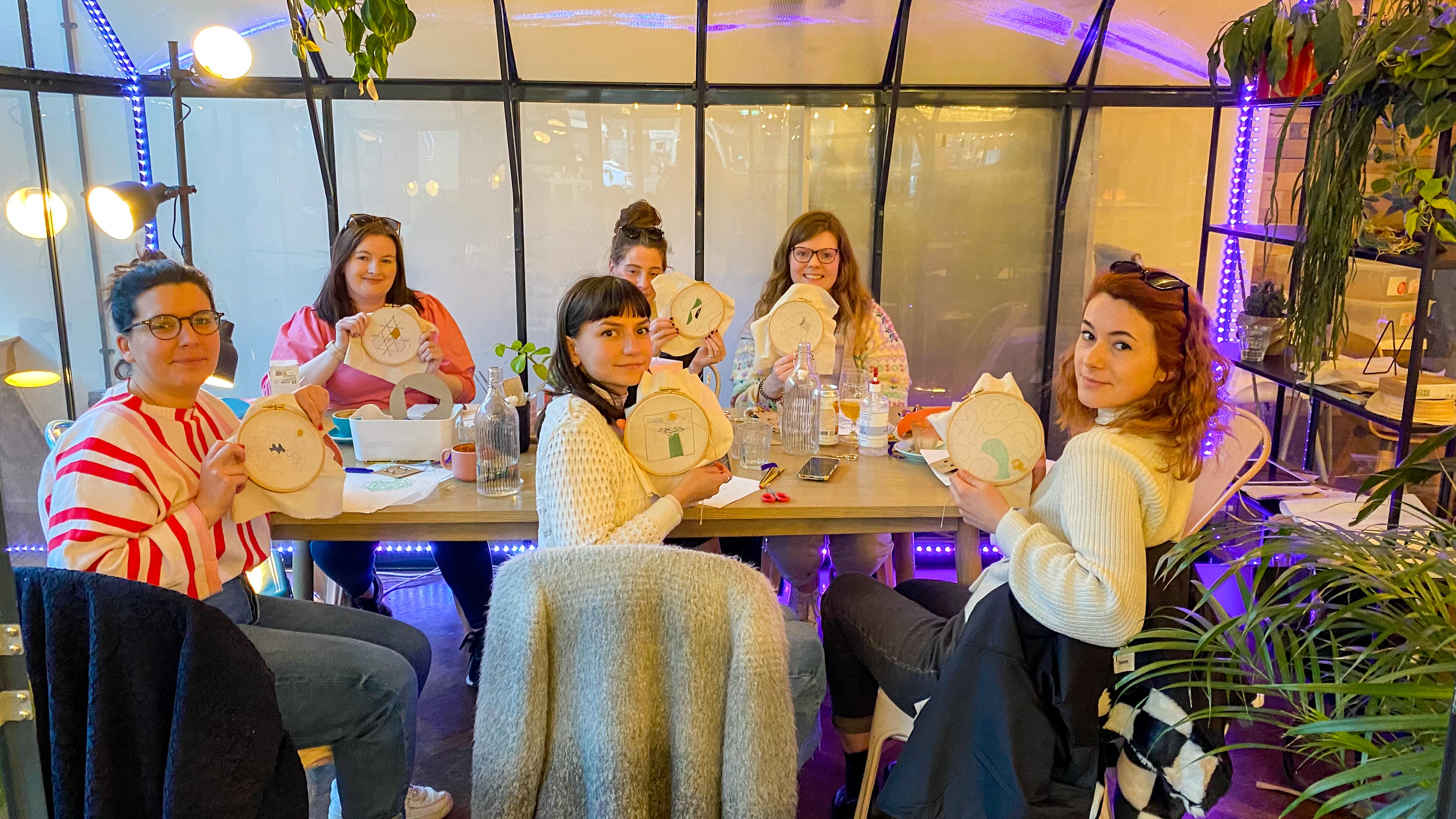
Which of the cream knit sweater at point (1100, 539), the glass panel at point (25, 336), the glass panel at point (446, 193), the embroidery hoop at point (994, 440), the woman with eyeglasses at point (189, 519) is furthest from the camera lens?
the glass panel at point (446, 193)

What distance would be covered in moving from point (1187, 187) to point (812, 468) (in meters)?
3.06

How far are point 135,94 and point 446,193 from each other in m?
1.37

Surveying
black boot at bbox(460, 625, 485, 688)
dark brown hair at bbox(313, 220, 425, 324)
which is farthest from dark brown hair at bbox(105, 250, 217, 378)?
black boot at bbox(460, 625, 485, 688)

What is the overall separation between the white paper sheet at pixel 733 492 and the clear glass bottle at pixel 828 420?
0.42 metres

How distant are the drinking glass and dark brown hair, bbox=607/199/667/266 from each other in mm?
962

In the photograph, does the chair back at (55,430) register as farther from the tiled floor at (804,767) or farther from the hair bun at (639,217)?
the hair bun at (639,217)

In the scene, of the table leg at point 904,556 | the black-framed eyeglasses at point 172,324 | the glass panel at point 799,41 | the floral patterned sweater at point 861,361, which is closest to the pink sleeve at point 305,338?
the black-framed eyeglasses at point 172,324

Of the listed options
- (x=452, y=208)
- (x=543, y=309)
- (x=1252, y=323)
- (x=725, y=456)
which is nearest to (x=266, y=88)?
(x=452, y=208)

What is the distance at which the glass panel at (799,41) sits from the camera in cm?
458

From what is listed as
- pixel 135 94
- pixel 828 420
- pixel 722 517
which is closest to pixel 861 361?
pixel 828 420

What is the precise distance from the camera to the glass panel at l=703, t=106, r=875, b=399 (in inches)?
186

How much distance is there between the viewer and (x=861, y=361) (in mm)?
3551

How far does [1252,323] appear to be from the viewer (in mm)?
3658

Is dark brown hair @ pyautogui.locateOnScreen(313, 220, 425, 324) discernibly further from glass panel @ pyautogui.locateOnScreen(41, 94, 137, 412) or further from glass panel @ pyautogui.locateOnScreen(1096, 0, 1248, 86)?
glass panel @ pyautogui.locateOnScreen(1096, 0, 1248, 86)
